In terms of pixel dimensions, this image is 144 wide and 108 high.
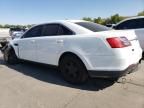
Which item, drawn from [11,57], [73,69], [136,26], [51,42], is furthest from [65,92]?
[136,26]

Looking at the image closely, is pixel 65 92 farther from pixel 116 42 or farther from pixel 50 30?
pixel 50 30

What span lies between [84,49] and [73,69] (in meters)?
0.62

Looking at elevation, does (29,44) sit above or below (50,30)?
below

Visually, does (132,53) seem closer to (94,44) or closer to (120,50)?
(120,50)

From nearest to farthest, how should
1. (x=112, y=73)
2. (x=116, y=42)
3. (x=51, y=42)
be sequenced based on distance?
(x=116, y=42)
(x=112, y=73)
(x=51, y=42)

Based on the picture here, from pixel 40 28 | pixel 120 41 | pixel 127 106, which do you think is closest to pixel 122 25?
pixel 40 28

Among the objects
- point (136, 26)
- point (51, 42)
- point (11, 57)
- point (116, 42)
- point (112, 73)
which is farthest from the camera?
point (136, 26)

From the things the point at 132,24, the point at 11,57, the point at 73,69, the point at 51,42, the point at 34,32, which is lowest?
the point at 11,57

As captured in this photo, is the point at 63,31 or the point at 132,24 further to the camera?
the point at 132,24

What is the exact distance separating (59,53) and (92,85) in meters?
1.12

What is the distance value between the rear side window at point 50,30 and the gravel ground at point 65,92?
1190mm

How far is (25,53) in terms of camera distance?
22.0 ft

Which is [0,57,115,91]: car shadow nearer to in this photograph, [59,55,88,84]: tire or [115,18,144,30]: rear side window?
[59,55,88,84]: tire

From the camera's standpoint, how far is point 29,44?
6.45 meters
